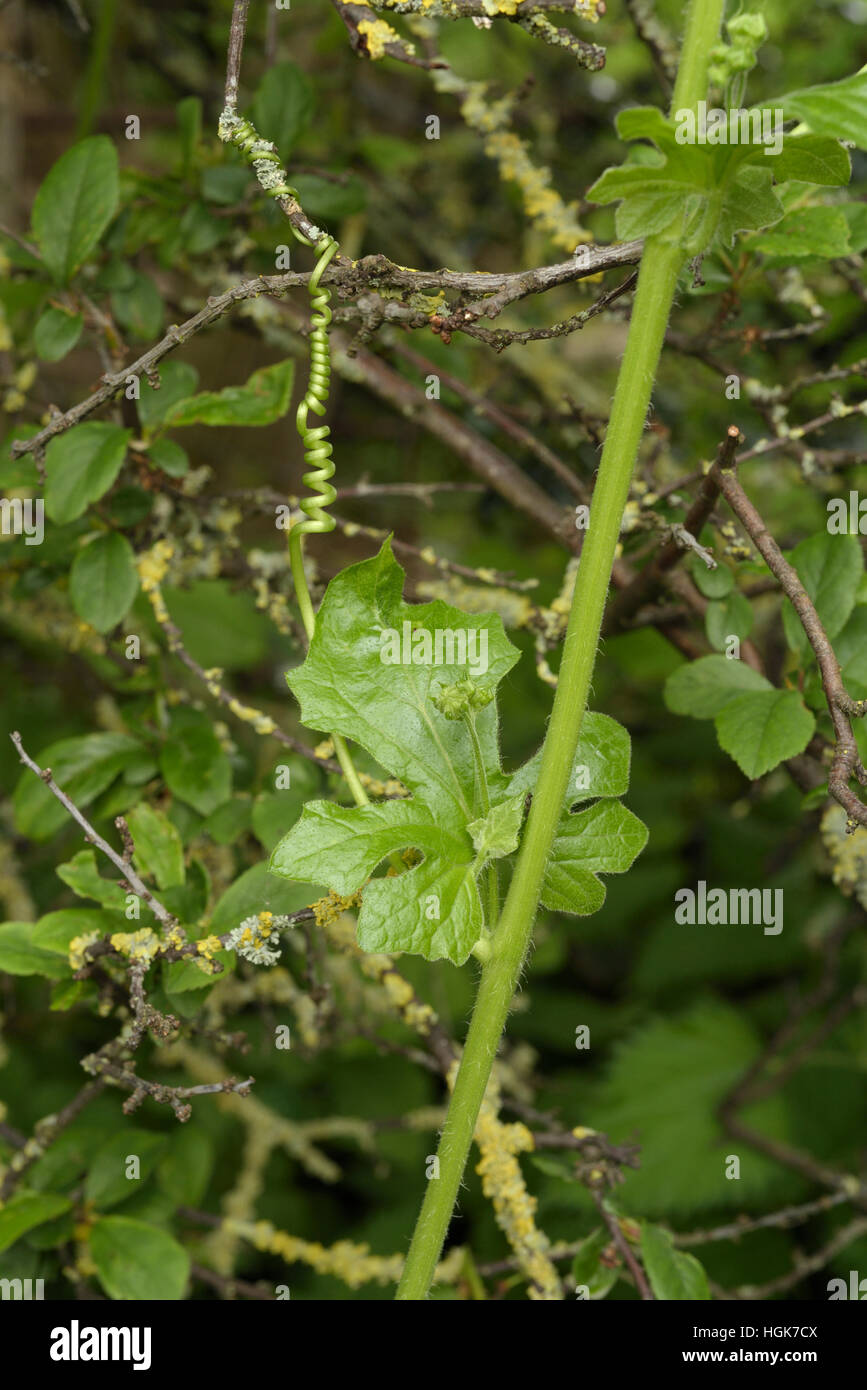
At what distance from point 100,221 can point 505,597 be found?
0.50 meters

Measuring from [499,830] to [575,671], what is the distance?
0.34ft

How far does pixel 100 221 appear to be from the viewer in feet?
3.43

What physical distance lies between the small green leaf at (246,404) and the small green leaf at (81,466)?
2.2 inches

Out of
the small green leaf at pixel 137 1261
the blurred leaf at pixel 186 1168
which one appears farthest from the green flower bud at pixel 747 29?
the blurred leaf at pixel 186 1168

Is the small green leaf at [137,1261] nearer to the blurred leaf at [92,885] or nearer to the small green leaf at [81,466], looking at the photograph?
the blurred leaf at [92,885]

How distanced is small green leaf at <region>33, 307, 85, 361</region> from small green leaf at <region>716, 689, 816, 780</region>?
2.20ft

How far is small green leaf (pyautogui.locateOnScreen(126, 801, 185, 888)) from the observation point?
3.17 feet

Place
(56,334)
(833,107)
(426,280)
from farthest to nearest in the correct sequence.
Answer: (56,334), (426,280), (833,107)

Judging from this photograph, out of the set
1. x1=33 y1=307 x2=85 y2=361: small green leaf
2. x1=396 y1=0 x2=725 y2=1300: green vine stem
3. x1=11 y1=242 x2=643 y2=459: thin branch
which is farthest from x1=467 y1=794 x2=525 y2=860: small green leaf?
x1=33 y1=307 x2=85 y2=361: small green leaf

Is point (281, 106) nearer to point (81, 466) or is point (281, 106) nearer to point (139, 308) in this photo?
point (139, 308)

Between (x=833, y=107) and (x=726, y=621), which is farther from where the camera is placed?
(x=726, y=621)

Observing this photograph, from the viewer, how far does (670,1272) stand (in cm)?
90

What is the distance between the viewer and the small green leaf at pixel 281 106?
1.20 metres

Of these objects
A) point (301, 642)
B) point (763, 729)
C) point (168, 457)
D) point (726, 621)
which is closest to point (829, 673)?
point (763, 729)
